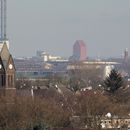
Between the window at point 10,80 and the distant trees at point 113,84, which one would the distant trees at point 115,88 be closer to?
the distant trees at point 113,84

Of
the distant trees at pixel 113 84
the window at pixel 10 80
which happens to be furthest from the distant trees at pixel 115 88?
the window at pixel 10 80

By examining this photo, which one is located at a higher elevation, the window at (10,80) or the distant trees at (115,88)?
the window at (10,80)

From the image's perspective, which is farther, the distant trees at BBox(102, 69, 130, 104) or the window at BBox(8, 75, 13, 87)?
the distant trees at BBox(102, 69, 130, 104)

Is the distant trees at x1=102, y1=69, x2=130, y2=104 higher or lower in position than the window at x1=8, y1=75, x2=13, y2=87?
lower

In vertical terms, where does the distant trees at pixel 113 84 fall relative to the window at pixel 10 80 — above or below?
below

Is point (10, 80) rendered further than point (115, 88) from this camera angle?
No

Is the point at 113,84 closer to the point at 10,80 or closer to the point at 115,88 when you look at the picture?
the point at 115,88

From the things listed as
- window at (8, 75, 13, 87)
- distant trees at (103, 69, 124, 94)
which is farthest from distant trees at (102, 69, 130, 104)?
window at (8, 75, 13, 87)

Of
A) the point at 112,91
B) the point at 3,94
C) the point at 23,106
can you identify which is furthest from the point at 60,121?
the point at 112,91

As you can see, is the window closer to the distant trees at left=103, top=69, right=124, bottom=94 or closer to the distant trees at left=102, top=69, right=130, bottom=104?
the distant trees at left=102, top=69, right=130, bottom=104

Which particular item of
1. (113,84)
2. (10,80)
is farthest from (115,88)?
(10,80)

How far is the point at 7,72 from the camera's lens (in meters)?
69.9

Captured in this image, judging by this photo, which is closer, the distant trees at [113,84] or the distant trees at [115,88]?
the distant trees at [115,88]

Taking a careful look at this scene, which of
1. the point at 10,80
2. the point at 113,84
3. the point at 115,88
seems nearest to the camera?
the point at 10,80
